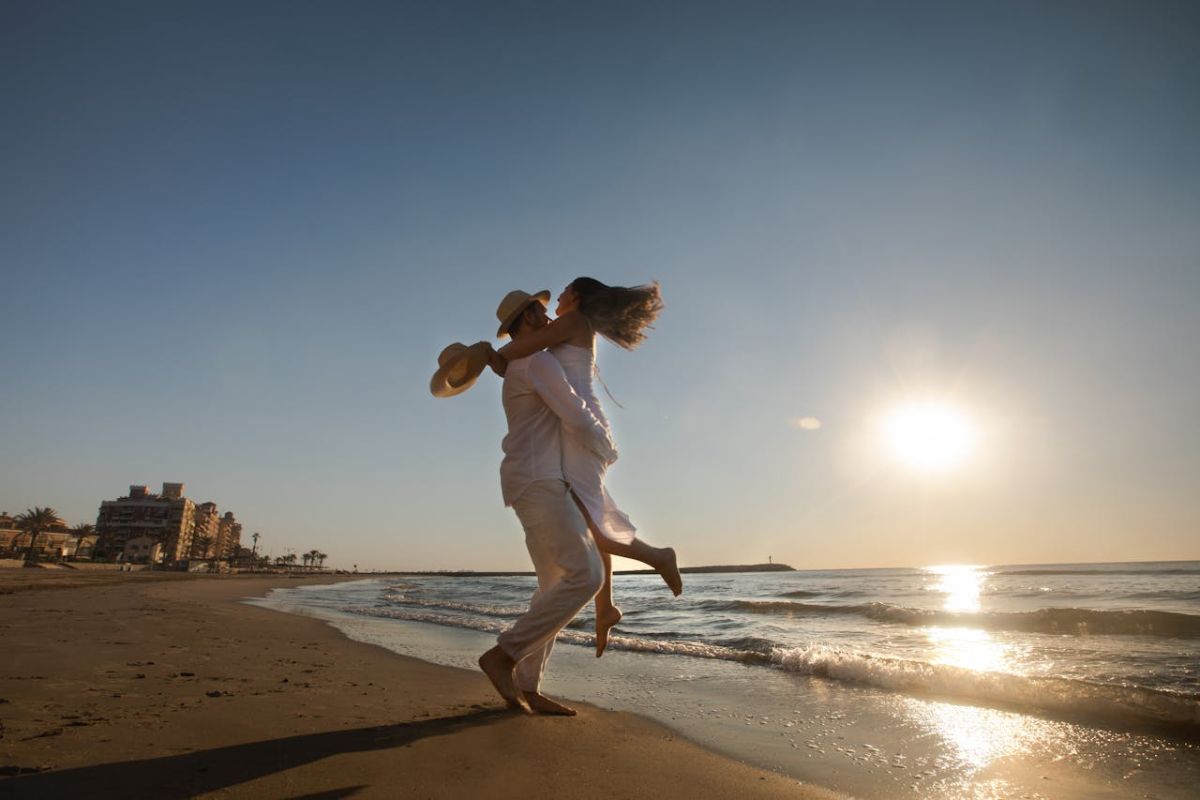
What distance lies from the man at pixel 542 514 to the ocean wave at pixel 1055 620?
8.94 meters

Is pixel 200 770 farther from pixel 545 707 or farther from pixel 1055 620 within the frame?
pixel 1055 620

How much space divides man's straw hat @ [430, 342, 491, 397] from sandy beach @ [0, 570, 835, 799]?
63.2 inches

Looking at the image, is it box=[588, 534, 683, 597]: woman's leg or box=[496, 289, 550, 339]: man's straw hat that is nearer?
box=[588, 534, 683, 597]: woman's leg

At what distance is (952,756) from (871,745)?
32 centimetres

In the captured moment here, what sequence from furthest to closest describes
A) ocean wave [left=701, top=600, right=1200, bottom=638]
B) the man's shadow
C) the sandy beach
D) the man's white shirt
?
ocean wave [left=701, top=600, right=1200, bottom=638] → the man's white shirt → the sandy beach → the man's shadow

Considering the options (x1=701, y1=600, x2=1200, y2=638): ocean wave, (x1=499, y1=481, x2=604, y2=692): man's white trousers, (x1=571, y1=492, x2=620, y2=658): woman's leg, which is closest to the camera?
(x1=499, y1=481, x2=604, y2=692): man's white trousers

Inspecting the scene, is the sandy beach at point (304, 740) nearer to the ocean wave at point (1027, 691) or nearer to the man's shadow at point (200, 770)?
the man's shadow at point (200, 770)

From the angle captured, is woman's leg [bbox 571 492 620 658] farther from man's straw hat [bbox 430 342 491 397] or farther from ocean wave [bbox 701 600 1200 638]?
ocean wave [bbox 701 600 1200 638]

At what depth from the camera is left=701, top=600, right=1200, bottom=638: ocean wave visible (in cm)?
863

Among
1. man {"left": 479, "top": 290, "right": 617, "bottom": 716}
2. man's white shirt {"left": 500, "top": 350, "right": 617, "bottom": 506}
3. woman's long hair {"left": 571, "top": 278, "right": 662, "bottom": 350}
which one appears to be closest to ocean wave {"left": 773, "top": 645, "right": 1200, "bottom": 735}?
man {"left": 479, "top": 290, "right": 617, "bottom": 716}

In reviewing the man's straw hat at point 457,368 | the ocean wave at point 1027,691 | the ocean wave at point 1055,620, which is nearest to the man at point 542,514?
the man's straw hat at point 457,368

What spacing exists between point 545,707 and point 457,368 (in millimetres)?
1771

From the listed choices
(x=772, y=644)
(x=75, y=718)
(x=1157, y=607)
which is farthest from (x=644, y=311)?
(x=1157, y=607)

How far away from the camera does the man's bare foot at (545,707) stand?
3141 millimetres
